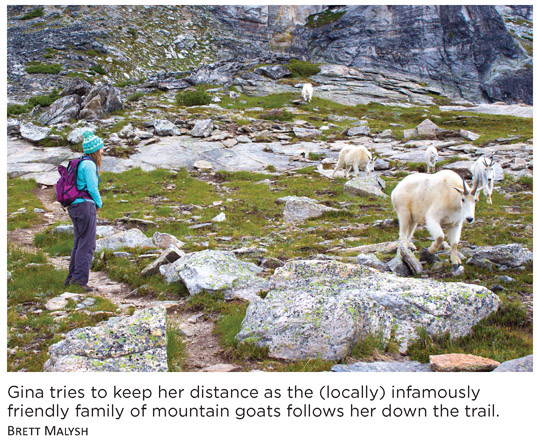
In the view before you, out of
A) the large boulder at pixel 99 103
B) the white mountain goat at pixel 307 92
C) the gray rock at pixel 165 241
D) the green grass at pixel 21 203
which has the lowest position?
the green grass at pixel 21 203

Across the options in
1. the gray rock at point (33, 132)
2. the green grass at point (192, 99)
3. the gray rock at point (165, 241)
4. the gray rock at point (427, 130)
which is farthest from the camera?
the green grass at point (192, 99)

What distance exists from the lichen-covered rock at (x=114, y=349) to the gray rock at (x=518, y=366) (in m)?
3.99

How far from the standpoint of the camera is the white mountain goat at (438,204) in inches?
346

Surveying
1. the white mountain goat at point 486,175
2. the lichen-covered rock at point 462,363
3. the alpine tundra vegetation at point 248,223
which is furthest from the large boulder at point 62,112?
the lichen-covered rock at point 462,363

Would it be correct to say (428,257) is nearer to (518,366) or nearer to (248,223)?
(518,366)

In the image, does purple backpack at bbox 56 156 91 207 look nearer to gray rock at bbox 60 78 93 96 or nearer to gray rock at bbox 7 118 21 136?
gray rock at bbox 7 118 21 136

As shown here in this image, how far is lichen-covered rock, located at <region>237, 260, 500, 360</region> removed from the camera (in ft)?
17.4

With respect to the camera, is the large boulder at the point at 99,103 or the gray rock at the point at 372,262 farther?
the large boulder at the point at 99,103

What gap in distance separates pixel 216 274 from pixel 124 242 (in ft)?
15.4

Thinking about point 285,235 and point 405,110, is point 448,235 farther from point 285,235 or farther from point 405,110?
point 405,110

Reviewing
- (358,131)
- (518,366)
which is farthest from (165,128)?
(518,366)

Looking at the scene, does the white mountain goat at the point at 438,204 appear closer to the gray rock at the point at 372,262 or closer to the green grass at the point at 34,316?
the gray rock at the point at 372,262

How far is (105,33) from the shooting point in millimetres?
64250

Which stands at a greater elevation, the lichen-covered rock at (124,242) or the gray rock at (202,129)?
the gray rock at (202,129)
